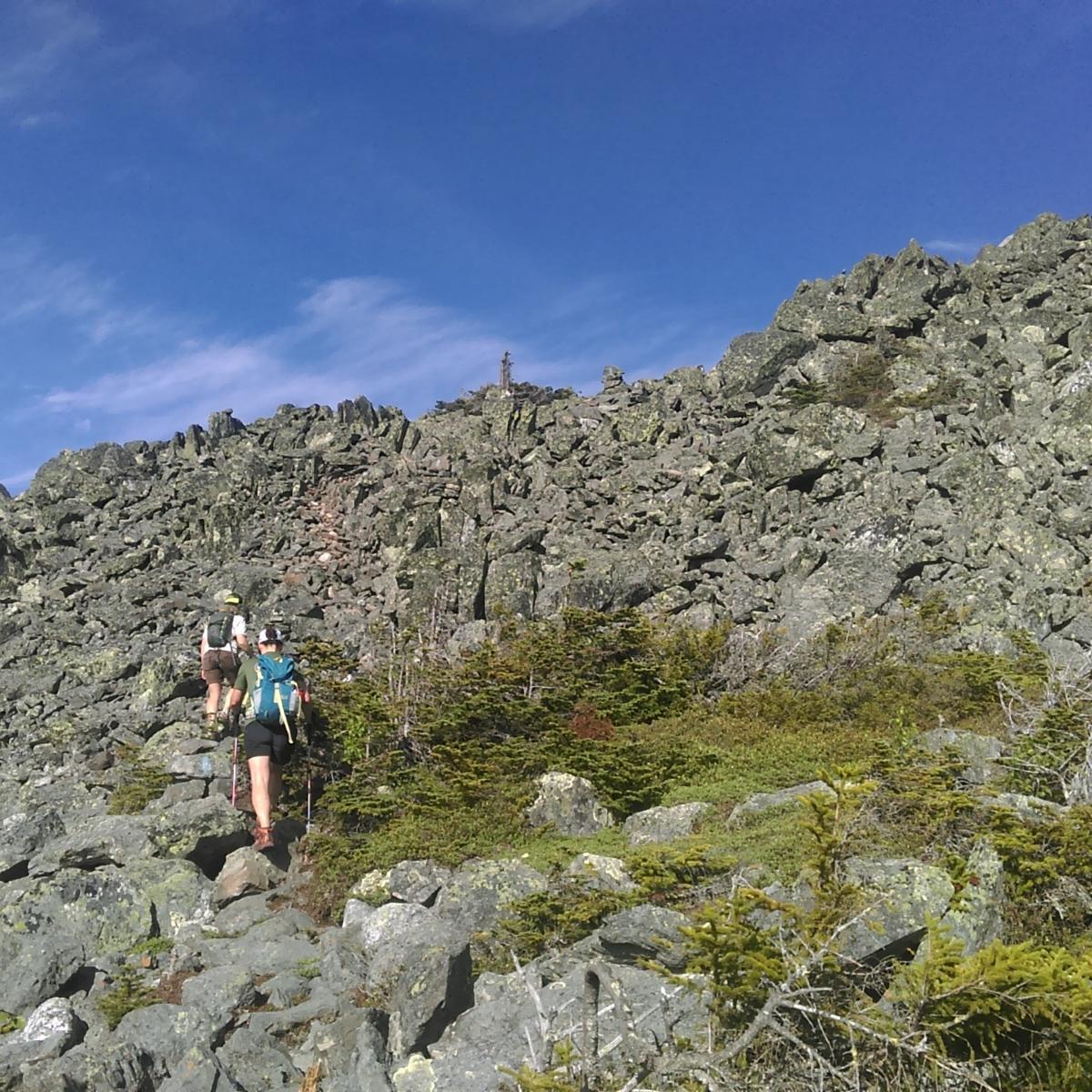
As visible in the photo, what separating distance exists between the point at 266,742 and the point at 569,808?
11.7 feet

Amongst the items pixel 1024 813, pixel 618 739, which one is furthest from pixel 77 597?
pixel 1024 813

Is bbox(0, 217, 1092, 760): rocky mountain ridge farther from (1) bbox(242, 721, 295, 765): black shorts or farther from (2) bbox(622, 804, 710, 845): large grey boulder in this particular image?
(2) bbox(622, 804, 710, 845): large grey boulder

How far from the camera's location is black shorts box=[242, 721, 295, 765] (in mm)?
11422

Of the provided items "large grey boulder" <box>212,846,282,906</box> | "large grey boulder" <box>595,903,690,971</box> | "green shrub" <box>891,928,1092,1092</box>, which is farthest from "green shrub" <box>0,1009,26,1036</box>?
"green shrub" <box>891,928,1092,1092</box>

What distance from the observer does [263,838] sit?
1099 cm

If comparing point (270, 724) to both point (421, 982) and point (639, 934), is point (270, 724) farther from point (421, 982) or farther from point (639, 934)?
point (639, 934)

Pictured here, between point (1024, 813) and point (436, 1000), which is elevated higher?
point (1024, 813)

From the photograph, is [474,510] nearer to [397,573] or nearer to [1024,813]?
[397,573]

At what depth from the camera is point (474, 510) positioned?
22438 mm

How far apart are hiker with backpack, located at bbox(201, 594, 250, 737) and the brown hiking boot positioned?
336 cm

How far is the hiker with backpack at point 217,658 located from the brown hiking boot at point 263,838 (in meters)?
3.36

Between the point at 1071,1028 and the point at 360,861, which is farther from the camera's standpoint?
the point at 360,861

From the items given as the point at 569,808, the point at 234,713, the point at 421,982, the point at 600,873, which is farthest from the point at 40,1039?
the point at 234,713

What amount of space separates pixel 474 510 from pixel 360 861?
42.1ft
